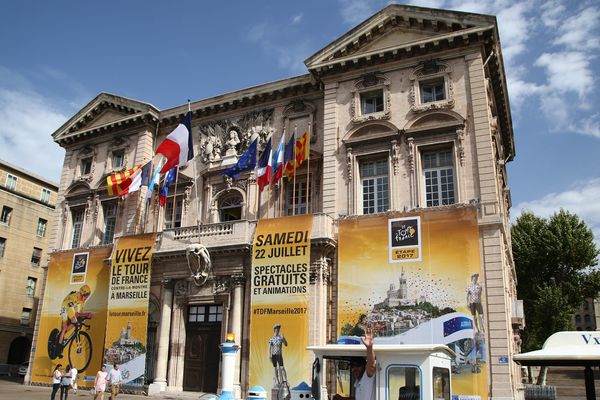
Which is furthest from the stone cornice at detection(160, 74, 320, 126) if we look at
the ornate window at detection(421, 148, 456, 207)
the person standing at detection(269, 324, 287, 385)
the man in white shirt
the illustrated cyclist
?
the man in white shirt

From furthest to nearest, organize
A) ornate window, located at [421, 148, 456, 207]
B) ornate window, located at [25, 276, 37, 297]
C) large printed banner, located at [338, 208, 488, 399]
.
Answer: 1. ornate window, located at [25, 276, 37, 297]
2. ornate window, located at [421, 148, 456, 207]
3. large printed banner, located at [338, 208, 488, 399]

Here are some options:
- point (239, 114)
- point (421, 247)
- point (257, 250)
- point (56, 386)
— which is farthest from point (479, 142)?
point (56, 386)

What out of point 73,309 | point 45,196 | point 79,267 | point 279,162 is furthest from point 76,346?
point 45,196

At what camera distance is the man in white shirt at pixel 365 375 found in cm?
1050

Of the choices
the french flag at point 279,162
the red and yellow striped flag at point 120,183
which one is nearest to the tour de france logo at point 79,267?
the red and yellow striped flag at point 120,183

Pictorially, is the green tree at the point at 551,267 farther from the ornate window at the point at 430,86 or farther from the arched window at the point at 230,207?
the arched window at the point at 230,207

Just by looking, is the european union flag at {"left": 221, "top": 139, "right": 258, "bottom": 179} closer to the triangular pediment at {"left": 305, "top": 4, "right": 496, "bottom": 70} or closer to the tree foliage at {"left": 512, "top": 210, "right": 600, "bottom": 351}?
the triangular pediment at {"left": 305, "top": 4, "right": 496, "bottom": 70}

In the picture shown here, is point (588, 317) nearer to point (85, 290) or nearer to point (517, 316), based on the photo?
point (517, 316)

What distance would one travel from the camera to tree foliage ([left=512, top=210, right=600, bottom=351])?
39000mm

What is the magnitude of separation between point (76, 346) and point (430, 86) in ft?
70.6

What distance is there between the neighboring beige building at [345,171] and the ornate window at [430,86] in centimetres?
5

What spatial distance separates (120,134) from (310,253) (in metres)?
15.2

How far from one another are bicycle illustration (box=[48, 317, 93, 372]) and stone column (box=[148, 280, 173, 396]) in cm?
479

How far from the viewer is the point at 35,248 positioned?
46750mm
